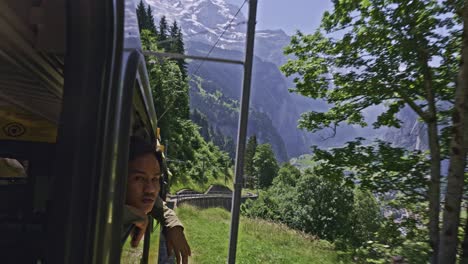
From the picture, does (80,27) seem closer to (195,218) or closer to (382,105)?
(382,105)

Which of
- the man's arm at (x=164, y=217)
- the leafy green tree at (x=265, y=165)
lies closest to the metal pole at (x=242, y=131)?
the man's arm at (x=164, y=217)

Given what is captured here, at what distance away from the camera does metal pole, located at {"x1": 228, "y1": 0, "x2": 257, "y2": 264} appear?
15.8ft

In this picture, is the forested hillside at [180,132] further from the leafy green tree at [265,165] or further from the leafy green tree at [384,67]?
the leafy green tree at [265,165]

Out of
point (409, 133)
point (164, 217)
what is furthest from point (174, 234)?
point (409, 133)

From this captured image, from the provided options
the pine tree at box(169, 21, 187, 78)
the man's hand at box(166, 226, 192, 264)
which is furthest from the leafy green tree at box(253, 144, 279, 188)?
the man's hand at box(166, 226, 192, 264)

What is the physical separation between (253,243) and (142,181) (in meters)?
12.0

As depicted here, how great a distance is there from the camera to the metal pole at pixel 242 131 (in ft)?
15.8

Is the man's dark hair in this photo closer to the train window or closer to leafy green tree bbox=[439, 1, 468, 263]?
the train window

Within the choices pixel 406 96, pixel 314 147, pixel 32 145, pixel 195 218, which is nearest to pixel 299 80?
pixel 314 147

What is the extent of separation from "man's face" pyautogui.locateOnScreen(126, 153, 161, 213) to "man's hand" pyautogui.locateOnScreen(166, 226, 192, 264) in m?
0.75

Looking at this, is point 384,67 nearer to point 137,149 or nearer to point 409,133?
point 409,133

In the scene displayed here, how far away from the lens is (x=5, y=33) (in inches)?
45.7

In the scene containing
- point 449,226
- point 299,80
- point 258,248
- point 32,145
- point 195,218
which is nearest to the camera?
point 32,145

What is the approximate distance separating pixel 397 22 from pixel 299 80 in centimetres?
225
